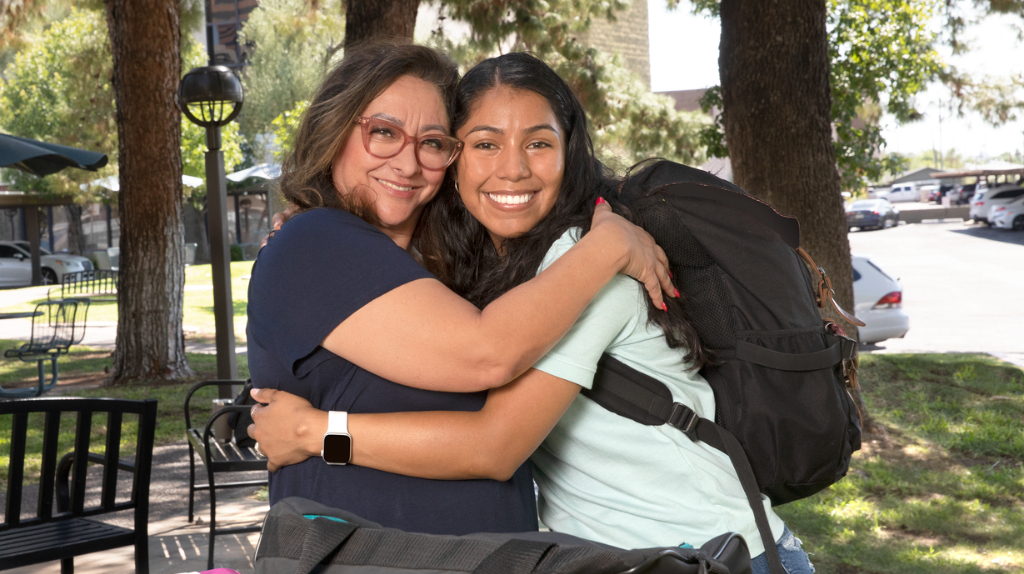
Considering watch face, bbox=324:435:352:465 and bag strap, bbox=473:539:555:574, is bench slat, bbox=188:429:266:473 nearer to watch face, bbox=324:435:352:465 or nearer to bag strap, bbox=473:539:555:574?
watch face, bbox=324:435:352:465

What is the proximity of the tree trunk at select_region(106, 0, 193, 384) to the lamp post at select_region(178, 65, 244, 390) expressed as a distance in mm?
2532

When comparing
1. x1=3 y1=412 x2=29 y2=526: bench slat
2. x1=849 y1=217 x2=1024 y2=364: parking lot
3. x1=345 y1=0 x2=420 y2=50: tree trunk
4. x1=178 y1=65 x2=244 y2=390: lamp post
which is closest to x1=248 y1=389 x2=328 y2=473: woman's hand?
x1=3 y1=412 x2=29 y2=526: bench slat

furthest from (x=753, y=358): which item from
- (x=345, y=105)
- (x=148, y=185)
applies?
(x=148, y=185)

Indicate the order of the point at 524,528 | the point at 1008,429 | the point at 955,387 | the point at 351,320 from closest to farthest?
1. the point at 351,320
2. the point at 524,528
3. the point at 1008,429
4. the point at 955,387

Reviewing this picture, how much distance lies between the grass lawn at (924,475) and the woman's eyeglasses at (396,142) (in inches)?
133

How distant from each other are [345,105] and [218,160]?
5.73 m

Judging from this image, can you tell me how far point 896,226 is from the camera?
→ 140 feet

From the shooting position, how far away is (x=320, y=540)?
1.34m

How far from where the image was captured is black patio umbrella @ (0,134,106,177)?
8.95 metres

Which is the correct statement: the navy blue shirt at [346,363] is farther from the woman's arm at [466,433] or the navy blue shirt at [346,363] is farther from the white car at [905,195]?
the white car at [905,195]

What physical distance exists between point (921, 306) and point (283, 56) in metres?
26.8

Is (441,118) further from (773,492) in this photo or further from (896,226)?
(896,226)

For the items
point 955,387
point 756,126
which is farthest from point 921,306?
point 756,126

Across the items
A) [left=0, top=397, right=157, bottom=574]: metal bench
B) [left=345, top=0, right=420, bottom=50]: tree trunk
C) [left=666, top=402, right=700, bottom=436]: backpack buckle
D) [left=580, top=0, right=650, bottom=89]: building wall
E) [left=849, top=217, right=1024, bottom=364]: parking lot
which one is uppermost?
[left=580, top=0, right=650, bottom=89]: building wall
